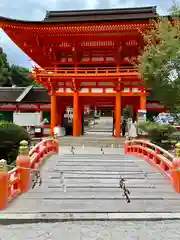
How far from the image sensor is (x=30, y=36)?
85.3ft

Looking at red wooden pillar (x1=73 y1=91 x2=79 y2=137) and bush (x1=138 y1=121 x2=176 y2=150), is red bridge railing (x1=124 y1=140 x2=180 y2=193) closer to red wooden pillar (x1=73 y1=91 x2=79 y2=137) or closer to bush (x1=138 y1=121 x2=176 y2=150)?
bush (x1=138 y1=121 x2=176 y2=150)

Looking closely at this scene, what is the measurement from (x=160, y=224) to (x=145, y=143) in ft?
32.0

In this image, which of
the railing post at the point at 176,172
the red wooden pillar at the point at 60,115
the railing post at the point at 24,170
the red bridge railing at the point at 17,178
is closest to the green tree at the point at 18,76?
the red wooden pillar at the point at 60,115

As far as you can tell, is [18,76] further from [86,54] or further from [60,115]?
[86,54]

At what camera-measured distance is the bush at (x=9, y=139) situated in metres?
16.4

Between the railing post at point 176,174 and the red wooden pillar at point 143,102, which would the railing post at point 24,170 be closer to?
the railing post at point 176,174

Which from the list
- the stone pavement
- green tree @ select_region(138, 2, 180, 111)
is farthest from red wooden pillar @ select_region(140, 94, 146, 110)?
the stone pavement

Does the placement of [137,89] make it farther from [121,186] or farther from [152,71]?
[121,186]

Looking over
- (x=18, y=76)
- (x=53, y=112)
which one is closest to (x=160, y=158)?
(x=53, y=112)

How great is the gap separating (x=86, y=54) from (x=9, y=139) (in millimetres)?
12643

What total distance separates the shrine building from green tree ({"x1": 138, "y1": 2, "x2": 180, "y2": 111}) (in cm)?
963

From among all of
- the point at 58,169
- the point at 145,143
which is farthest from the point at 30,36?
the point at 58,169

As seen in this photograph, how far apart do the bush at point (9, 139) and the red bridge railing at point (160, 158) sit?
5.88m

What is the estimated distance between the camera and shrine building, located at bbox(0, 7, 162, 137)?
24.3 meters
